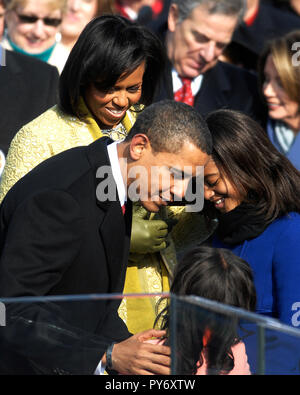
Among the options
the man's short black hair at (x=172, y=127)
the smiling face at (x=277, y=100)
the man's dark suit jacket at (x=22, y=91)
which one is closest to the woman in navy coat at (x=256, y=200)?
the man's short black hair at (x=172, y=127)

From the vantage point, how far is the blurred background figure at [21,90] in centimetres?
418

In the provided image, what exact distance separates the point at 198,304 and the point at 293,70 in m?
2.90

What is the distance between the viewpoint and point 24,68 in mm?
4348

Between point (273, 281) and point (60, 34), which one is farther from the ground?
point (60, 34)

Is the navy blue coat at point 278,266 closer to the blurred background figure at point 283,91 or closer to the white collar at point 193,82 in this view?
the blurred background figure at point 283,91

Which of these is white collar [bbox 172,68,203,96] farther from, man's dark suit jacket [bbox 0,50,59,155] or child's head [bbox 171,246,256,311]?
child's head [bbox 171,246,256,311]

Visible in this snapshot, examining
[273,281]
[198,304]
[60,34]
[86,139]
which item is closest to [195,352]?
[198,304]

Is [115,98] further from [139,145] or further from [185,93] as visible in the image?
[185,93]

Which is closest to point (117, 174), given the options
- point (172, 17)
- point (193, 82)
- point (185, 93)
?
A: point (185, 93)

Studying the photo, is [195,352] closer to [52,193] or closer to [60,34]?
[52,193]

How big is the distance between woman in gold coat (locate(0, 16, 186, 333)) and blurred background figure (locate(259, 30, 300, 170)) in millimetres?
1388

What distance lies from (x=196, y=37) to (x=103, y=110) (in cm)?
150

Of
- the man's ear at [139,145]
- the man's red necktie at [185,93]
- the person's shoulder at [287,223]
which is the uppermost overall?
the man's red necktie at [185,93]

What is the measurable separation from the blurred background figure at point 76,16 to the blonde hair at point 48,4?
20.1 inches
